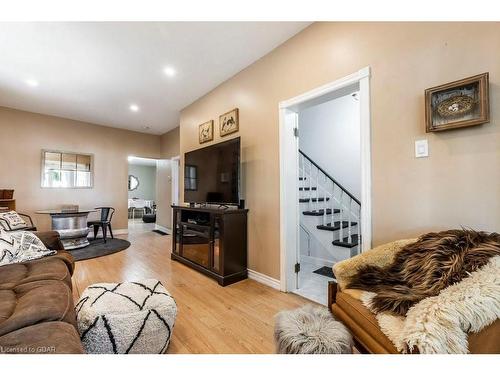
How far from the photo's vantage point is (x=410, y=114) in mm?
1623

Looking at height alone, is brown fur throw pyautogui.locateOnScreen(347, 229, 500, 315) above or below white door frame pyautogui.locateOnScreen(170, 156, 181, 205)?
below

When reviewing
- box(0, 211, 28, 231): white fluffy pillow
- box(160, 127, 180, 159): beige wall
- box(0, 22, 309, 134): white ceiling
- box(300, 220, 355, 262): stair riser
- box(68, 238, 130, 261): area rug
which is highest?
box(0, 22, 309, 134): white ceiling

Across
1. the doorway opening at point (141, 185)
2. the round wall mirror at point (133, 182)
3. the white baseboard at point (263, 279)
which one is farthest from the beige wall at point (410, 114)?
the round wall mirror at point (133, 182)

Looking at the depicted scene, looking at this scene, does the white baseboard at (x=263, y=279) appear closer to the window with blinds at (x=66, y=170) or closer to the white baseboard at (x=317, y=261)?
the white baseboard at (x=317, y=261)

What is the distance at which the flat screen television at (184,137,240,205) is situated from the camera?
2.79 metres

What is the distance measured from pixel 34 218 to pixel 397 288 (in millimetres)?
6316

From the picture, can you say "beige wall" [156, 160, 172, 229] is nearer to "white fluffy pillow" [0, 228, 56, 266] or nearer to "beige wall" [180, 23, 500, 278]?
"white fluffy pillow" [0, 228, 56, 266]

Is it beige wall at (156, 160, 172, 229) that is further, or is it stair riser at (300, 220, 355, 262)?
beige wall at (156, 160, 172, 229)

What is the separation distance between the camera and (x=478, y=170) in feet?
4.45

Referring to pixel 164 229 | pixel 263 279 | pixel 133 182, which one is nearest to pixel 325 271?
pixel 263 279

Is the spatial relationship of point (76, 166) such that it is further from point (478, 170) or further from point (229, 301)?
point (478, 170)

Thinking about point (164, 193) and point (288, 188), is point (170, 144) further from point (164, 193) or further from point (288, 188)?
point (288, 188)

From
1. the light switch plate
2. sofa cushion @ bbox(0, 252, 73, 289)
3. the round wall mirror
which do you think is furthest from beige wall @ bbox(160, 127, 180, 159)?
the light switch plate

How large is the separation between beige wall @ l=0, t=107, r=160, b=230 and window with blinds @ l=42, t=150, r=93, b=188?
4.1 inches
